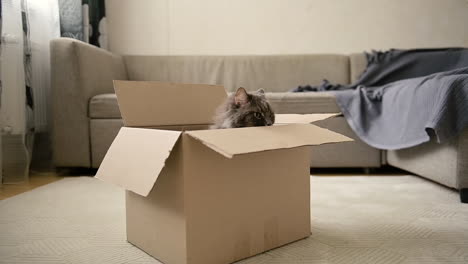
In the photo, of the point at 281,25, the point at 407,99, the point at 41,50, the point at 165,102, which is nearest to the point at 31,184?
the point at 41,50

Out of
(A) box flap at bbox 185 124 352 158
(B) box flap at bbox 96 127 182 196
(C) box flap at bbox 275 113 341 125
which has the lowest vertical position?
(B) box flap at bbox 96 127 182 196

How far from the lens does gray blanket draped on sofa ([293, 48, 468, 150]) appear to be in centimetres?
145

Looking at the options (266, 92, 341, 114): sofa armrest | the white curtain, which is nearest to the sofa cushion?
(266, 92, 341, 114): sofa armrest

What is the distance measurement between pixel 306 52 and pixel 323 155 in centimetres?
138

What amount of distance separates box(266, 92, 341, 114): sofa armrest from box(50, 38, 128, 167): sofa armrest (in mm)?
1297

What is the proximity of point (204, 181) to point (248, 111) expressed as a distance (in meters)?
0.37

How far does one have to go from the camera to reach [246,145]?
2.36 feet

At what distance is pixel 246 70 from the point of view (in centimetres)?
295

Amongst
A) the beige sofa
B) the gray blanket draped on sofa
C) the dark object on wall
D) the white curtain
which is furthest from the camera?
the dark object on wall

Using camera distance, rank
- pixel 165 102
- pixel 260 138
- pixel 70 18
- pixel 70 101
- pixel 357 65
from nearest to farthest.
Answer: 1. pixel 260 138
2. pixel 165 102
3. pixel 70 101
4. pixel 70 18
5. pixel 357 65

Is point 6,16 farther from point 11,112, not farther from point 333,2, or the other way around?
point 333,2

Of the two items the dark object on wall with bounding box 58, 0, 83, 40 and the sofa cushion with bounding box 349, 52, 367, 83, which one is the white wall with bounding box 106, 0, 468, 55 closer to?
the sofa cushion with bounding box 349, 52, 367, 83

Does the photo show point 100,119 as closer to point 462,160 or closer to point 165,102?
point 165,102

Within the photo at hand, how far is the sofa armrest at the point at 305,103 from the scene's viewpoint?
87.1 inches
